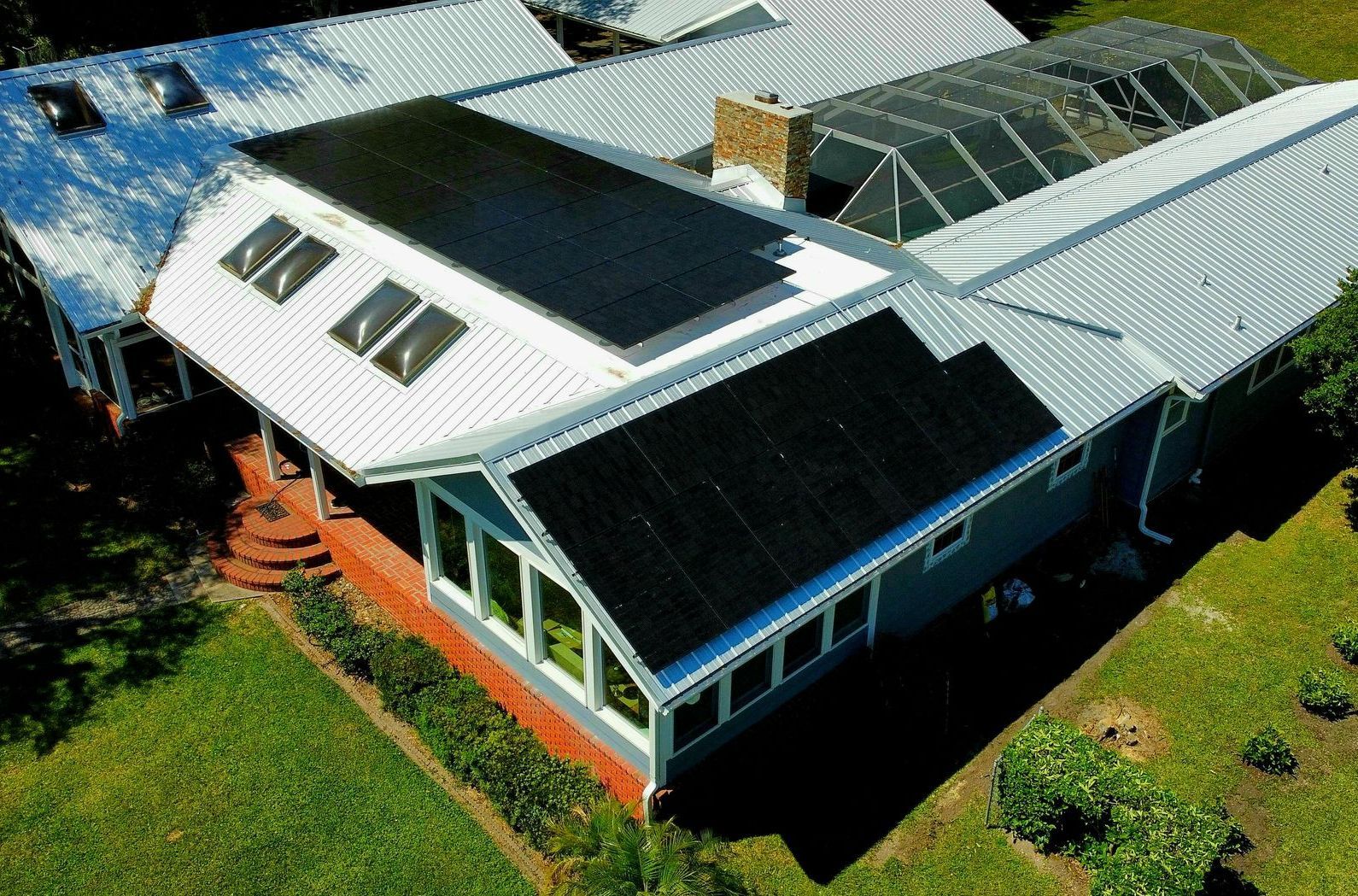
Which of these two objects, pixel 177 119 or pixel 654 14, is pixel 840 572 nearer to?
pixel 177 119

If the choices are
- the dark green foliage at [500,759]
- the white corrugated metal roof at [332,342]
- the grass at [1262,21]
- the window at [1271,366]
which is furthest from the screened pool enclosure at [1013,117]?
the grass at [1262,21]

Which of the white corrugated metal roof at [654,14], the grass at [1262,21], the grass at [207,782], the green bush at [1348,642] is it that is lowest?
the grass at [207,782]

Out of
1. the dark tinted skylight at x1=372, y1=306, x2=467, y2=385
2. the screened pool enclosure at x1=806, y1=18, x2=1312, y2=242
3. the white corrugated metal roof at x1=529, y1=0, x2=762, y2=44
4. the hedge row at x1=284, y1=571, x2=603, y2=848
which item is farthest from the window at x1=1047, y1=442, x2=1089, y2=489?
the white corrugated metal roof at x1=529, y1=0, x2=762, y2=44

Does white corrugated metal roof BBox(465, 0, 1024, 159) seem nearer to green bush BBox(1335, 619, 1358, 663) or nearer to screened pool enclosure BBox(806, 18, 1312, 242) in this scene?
screened pool enclosure BBox(806, 18, 1312, 242)

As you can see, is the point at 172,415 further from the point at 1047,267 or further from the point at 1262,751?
the point at 1262,751

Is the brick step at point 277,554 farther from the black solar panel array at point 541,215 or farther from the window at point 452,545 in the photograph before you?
the black solar panel array at point 541,215

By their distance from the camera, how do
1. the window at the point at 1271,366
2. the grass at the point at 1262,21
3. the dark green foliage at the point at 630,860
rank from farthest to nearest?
the grass at the point at 1262,21, the window at the point at 1271,366, the dark green foliage at the point at 630,860
